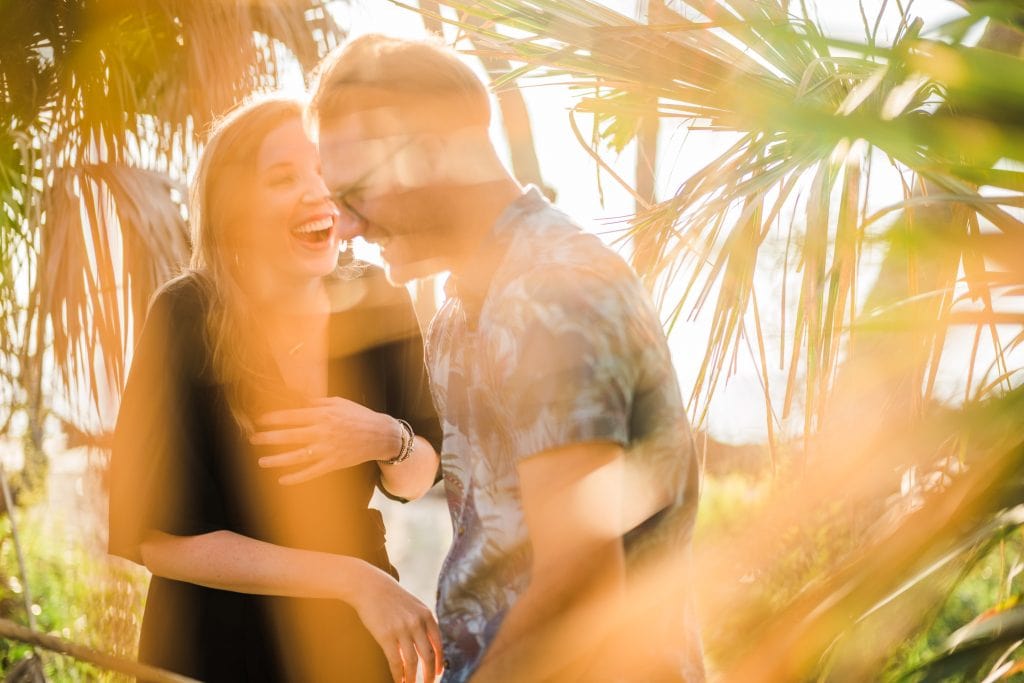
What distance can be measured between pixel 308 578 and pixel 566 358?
0.66 meters

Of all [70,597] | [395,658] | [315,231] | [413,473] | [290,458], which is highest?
[315,231]

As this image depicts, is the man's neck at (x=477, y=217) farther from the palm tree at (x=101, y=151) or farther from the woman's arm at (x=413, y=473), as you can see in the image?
the palm tree at (x=101, y=151)

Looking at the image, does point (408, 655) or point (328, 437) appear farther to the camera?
point (328, 437)

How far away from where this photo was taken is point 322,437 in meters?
1.61

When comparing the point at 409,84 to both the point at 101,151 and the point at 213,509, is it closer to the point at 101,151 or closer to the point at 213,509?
the point at 213,509

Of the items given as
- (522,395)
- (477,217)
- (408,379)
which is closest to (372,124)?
(477,217)

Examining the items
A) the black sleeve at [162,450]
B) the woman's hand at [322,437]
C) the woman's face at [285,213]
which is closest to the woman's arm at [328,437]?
the woman's hand at [322,437]

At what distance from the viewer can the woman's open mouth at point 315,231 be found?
5.68 ft

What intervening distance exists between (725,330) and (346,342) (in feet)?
2.15

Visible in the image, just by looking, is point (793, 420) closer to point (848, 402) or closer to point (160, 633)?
point (848, 402)

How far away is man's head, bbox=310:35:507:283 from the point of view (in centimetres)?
115

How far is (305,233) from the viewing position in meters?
1.75

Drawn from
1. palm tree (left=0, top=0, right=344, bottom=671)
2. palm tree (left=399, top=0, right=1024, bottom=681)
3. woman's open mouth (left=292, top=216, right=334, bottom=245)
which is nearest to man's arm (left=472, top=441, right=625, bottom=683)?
palm tree (left=399, top=0, right=1024, bottom=681)

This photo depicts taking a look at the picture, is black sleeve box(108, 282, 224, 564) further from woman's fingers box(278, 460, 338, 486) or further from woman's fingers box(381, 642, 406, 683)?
woman's fingers box(381, 642, 406, 683)
